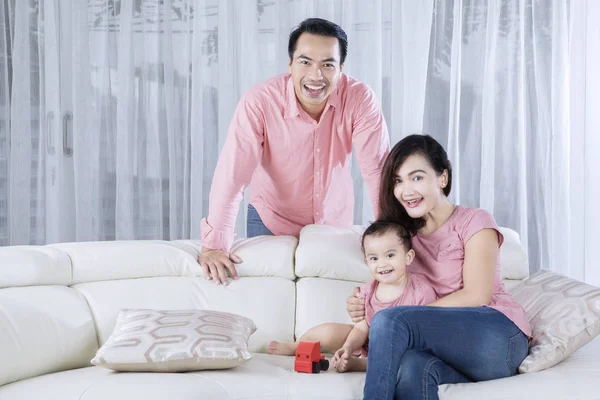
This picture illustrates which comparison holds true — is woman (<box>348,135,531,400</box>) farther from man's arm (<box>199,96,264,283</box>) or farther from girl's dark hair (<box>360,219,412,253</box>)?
man's arm (<box>199,96,264,283</box>)

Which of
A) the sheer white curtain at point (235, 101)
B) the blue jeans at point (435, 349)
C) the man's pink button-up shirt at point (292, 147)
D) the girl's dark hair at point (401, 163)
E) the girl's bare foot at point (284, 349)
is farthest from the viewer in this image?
the sheer white curtain at point (235, 101)

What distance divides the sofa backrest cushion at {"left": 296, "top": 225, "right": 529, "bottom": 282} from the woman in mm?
287

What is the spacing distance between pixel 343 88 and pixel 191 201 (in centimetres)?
154

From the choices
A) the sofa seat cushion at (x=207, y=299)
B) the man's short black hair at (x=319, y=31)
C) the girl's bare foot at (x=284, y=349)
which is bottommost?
the girl's bare foot at (x=284, y=349)

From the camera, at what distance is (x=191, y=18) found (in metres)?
3.94

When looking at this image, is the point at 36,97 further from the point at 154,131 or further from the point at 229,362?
the point at 229,362

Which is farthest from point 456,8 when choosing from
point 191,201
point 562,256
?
point 191,201

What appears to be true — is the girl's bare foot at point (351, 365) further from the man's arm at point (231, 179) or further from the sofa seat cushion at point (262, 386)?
the man's arm at point (231, 179)

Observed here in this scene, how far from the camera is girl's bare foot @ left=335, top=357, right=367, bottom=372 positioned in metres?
2.06

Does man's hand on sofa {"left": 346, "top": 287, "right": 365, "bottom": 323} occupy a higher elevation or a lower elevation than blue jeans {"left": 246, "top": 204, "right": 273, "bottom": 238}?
lower

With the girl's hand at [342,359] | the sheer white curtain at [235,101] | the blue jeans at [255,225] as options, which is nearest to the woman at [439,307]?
the girl's hand at [342,359]

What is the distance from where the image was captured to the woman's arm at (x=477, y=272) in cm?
197

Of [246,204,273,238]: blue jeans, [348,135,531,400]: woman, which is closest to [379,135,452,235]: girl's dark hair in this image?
[348,135,531,400]: woman

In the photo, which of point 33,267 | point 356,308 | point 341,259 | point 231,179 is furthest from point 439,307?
point 33,267
